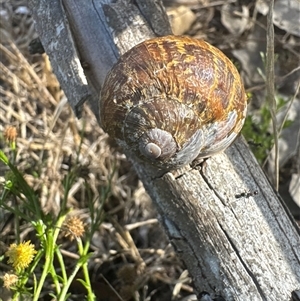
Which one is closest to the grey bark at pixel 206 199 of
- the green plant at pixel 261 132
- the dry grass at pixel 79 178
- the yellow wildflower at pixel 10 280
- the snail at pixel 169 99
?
the snail at pixel 169 99

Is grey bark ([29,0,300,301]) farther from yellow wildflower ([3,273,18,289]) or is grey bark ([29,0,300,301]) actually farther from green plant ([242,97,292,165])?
yellow wildflower ([3,273,18,289])

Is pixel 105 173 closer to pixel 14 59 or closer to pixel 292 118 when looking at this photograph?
pixel 14 59

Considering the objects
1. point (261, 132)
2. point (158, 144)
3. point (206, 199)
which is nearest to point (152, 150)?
point (158, 144)

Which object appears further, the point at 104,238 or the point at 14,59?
the point at 14,59

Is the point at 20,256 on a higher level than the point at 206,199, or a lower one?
higher

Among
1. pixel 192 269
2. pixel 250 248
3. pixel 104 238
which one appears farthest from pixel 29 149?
pixel 250 248

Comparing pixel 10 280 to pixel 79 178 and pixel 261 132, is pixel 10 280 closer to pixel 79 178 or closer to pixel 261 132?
pixel 79 178

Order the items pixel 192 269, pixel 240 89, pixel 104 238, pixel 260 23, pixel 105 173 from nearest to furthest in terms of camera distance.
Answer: pixel 240 89, pixel 192 269, pixel 104 238, pixel 105 173, pixel 260 23
